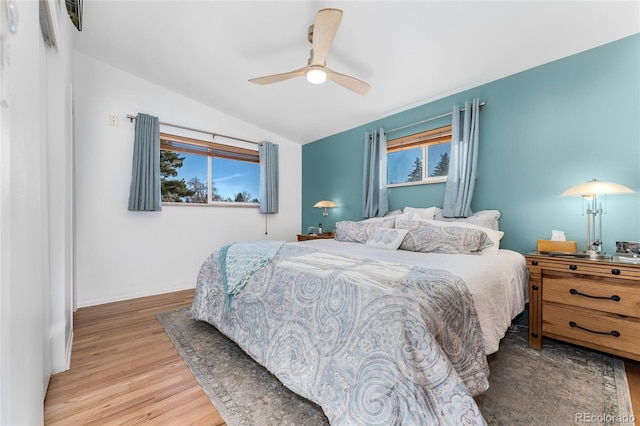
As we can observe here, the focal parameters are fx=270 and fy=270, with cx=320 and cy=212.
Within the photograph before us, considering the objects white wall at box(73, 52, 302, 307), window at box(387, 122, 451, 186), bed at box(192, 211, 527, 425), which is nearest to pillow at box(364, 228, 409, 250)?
bed at box(192, 211, 527, 425)

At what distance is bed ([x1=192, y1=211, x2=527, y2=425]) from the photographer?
0.99 metres

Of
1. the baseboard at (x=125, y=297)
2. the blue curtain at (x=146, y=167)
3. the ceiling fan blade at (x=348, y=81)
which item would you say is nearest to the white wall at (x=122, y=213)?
the baseboard at (x=125, y=297)

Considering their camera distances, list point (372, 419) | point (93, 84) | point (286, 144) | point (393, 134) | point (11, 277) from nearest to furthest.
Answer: point (11, 277) < point (372, 419) < point (93, 84) < point (393, 134) < point (286, 144)

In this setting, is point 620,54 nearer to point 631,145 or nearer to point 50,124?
point 631,145

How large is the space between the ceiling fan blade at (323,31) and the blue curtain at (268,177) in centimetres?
236

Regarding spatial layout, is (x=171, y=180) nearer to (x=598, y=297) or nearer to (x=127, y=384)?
(x=127, y=384)

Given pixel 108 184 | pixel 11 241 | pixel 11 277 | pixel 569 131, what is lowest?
pixel 11 277

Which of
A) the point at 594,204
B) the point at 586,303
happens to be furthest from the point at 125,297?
the point at 594,204

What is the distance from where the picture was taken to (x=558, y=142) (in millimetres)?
2326

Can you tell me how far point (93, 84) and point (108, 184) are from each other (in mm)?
1113

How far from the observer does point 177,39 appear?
2566 mm

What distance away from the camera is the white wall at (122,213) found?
9.72 ft

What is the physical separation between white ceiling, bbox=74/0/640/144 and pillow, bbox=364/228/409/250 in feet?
5.19

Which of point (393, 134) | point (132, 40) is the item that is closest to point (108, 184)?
point (132, 40)
